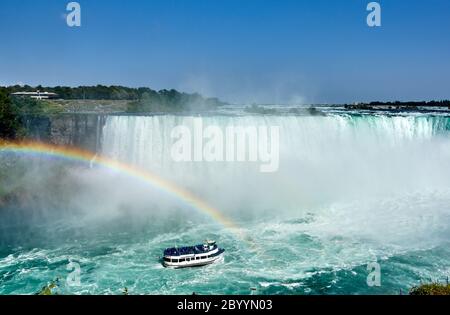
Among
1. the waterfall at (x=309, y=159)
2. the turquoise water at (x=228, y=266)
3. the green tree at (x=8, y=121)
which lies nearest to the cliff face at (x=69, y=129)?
the green tree at (x=8, y=121)

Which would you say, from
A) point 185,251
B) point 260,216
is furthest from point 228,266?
point 260,216

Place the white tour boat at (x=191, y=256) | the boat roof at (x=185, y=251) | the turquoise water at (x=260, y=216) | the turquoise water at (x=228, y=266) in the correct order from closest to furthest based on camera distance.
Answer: the turquoise water at (x=228, y=266), the turquoise water at (x=260, y=216), the white tour boat at (x=191, y=256), the boat roof at (x=185, y=251)

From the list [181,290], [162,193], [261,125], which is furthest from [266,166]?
[181,290]

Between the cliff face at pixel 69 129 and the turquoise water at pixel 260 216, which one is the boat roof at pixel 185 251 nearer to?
the turquoise water at pixel 260 216

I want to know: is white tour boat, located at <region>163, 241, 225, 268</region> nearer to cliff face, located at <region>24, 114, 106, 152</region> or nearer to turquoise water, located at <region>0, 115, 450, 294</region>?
turquoise water, located at <region>0, 115, 450, 294</region>

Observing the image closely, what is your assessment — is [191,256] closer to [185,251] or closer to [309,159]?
[185,251]

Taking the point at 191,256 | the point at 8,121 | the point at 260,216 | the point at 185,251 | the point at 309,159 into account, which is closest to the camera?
the point at 191,256
